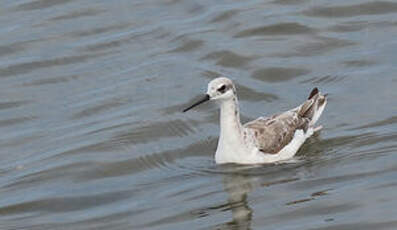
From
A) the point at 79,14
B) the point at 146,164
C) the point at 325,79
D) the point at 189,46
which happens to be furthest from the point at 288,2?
the point at 146,164

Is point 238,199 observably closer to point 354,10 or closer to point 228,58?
point 228,58

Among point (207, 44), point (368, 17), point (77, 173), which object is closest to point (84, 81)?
point (207, 44)

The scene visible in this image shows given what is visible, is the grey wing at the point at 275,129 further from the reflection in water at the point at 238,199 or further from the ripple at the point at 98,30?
the ripple at the point at 98,30

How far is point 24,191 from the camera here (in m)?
14.4

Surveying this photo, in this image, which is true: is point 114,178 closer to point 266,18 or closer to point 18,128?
point 18,128

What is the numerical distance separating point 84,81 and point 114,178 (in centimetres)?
457

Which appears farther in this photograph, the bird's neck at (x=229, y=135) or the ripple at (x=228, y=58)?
the ripple at (x=228, y=58)

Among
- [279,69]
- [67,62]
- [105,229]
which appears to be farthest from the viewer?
[67,62]

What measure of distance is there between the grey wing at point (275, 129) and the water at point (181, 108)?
0.36 m

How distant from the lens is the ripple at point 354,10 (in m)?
21.4

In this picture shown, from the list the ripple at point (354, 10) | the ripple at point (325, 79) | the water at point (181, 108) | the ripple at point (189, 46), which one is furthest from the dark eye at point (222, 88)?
the ripple at point (354, 10)

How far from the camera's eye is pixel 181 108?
57.8ft

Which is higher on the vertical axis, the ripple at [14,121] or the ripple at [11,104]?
the ripple at [11,104]

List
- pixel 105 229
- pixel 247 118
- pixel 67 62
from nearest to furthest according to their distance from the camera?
pixel 105 229, pixel 247 118, pixel 67 62
